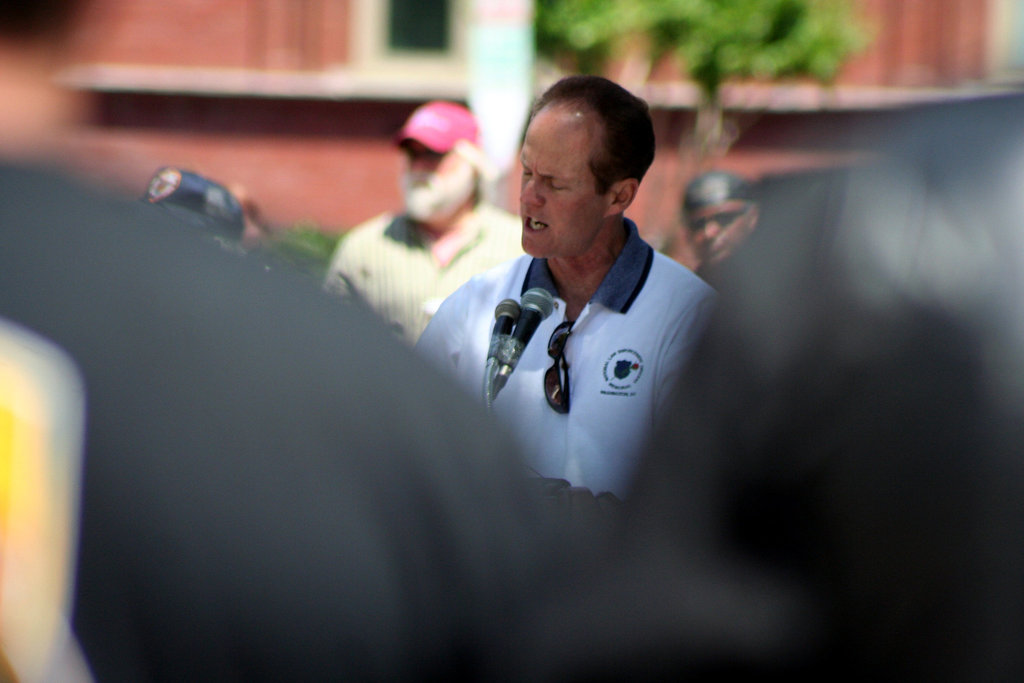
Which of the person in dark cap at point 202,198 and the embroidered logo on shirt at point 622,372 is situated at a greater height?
the person in dark cap at point 202,198

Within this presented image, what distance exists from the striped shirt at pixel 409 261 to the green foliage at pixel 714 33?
7032mm

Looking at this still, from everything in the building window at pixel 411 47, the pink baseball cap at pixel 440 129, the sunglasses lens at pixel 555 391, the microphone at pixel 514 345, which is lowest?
the sunglasses lens at pixel 555 391

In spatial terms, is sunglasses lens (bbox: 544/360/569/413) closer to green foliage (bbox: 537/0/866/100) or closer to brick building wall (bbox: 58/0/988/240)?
green foliage (bbox: 537/0/866/100)

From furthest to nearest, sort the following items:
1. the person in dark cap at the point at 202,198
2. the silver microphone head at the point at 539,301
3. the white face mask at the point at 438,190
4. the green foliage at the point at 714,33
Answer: the green foliage at the point at 714,33 < the white face mask at the point at 438,190 < the person in dark cap at the point at 202,198 < the silver microphone head at the point at 539,301

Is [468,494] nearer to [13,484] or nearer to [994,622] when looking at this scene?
[13,484]

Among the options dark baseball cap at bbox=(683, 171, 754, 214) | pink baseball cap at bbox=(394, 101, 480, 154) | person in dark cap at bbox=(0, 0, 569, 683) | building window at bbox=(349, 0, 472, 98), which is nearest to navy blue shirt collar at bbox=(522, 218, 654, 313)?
person in dark cap at bbox=(0, 0, 569, 683)

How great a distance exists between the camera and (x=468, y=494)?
128 cm

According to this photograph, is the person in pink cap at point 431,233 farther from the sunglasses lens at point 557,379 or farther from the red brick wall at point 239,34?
the red brick wall at point 239,34

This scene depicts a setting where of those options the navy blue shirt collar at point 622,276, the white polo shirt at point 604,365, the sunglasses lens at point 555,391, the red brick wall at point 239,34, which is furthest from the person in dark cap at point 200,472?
the red brick wall at point 239,34

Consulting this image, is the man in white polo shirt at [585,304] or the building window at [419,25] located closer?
the man in white polo shirt at [585,304]

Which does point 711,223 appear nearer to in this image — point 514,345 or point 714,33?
point 514,345

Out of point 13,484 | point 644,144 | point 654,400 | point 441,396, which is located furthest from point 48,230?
point 644,144

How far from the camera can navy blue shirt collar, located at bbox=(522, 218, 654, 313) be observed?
258 cm

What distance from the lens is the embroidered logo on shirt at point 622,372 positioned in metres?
2.47
